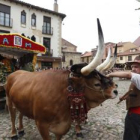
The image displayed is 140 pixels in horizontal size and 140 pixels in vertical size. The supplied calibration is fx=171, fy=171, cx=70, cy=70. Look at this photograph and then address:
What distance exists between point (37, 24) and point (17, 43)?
20.7m

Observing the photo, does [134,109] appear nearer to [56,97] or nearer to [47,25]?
[56,97]

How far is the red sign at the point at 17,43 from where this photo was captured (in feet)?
21.2

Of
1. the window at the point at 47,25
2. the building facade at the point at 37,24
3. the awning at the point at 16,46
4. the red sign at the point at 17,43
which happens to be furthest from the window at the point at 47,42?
the red sign at the point at 17,43

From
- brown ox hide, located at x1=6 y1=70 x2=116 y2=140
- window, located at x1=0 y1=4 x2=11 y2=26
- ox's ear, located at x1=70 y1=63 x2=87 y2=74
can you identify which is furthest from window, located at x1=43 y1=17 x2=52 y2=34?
ox's ear, located at x1=70 y1=63 x2=87 y2=74

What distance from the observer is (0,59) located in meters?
7.15

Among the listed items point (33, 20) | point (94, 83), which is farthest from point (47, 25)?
point (94, 83)

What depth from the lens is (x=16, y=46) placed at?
682 centimetres

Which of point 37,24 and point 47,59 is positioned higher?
point 37,24

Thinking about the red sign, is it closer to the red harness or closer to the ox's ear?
the ox's ear

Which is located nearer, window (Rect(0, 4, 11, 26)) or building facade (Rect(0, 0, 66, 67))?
window (Rect(0, 4, 11, 26))

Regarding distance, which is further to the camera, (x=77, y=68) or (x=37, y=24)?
(x=37, y=24)

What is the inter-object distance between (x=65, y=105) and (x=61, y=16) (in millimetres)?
27462

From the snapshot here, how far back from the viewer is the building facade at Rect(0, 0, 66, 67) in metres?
23.8

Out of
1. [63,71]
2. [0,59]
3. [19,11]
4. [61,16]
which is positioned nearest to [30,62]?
[0,59]
